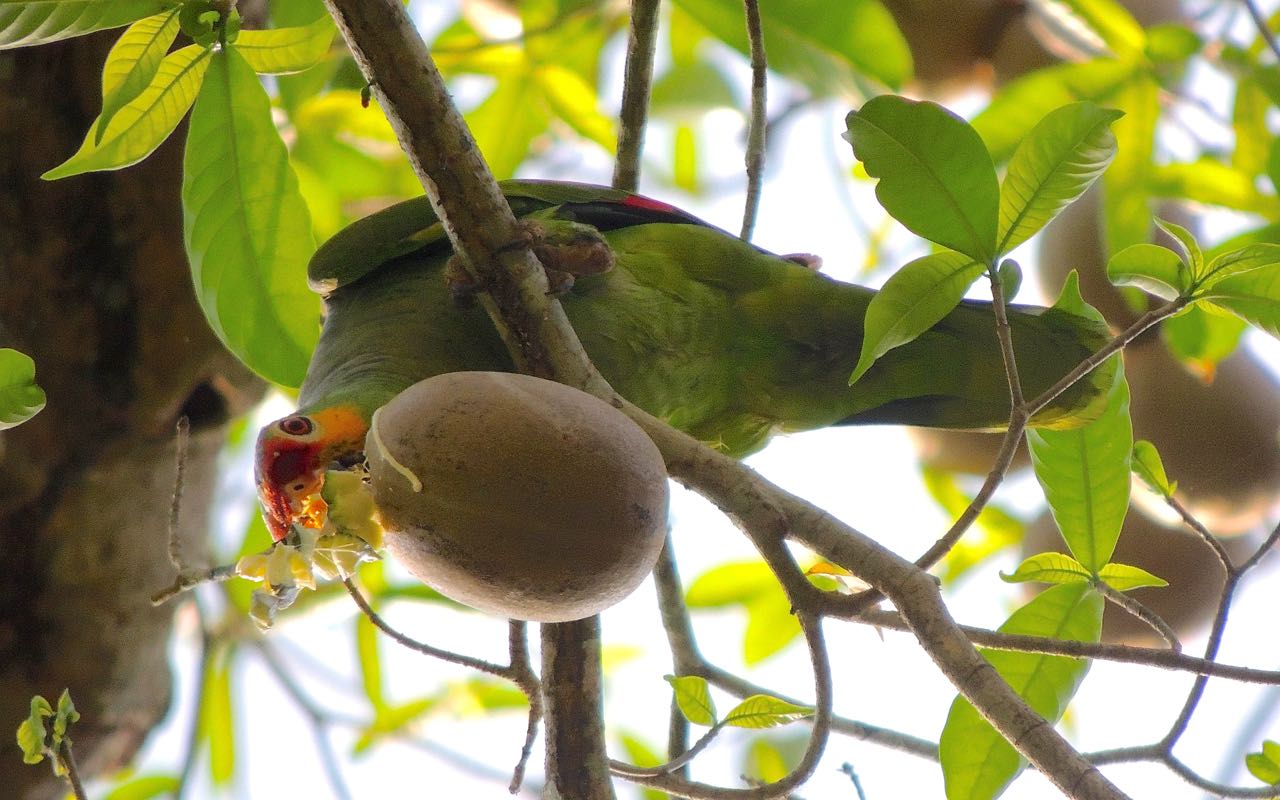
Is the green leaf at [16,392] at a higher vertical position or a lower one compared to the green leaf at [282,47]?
lower

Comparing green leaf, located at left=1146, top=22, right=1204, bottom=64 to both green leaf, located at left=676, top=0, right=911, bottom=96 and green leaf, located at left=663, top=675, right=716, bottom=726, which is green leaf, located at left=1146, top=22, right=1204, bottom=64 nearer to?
green leaf, located at left=676, top=0, right=911, bottom=96

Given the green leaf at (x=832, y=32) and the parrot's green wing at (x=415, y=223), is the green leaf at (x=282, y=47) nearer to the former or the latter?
the parrot's green wing at (x=415, y=223)

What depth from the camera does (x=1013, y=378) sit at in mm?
1305

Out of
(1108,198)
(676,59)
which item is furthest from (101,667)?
(1108,198)

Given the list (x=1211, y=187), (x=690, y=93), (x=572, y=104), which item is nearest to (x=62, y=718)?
(x=572, y=104)

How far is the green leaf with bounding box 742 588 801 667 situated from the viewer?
2895mm

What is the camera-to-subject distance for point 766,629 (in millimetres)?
2902

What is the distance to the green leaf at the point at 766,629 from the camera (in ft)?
9.50

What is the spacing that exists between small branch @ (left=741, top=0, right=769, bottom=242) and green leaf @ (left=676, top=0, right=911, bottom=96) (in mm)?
112

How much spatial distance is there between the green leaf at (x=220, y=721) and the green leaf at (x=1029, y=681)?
197 cm

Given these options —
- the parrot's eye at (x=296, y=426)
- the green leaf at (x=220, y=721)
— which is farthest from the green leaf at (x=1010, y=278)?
the green leaf at (x=220, y=721)

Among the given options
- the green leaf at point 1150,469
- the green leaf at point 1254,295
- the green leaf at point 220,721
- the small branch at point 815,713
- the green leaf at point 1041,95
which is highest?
the green leaf at point 1041,95

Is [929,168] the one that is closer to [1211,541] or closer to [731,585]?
[1211,541]

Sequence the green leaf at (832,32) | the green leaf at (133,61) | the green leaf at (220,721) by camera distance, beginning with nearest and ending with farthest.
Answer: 1. the green leaf at (133,61)
2. the green leaf at (832,32)
3. the green leaf at (220,721)
